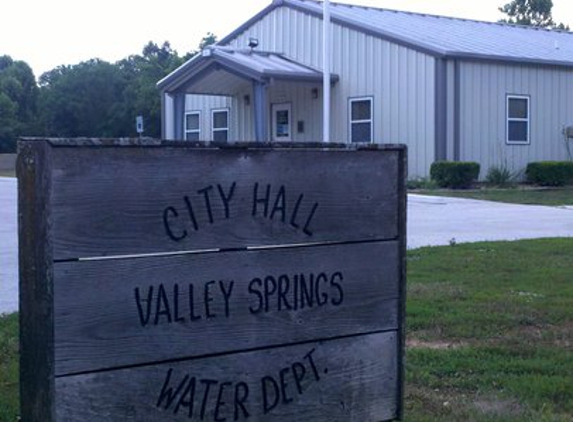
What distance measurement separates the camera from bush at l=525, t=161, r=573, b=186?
91.1 feet

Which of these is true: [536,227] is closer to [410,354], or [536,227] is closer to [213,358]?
[410,354]

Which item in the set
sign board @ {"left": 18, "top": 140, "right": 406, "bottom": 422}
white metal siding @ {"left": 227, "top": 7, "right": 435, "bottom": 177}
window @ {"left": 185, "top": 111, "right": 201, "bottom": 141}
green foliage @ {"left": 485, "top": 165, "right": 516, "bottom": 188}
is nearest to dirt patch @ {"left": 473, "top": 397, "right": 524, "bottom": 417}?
sign board @ {"left": 18, "top": 140, "right": 406, "bottom": 422}

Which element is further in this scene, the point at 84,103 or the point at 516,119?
the point at 84,103

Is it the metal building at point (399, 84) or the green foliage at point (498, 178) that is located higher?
the metal building at point (399, 84)

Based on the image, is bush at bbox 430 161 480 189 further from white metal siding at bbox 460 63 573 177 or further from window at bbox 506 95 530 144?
window at bbox 506 95 530 144

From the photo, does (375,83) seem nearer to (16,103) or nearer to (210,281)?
(210,281)

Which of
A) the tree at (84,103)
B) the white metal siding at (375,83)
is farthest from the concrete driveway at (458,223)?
the tree at (84,103)

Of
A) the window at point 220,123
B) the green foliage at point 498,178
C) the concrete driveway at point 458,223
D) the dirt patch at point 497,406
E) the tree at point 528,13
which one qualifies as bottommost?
the dirt patch at point 497,406

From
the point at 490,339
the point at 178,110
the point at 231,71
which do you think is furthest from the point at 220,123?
the point at 490,339

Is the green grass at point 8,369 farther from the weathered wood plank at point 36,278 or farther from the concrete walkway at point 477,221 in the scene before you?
the concrete walkway at point 477,221

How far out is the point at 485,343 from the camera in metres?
7.41

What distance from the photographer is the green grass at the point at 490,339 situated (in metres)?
5.95

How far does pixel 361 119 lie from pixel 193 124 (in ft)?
26.1

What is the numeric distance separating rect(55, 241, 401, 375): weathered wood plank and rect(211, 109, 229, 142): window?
98.9 feet
